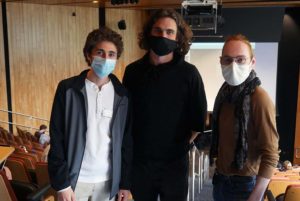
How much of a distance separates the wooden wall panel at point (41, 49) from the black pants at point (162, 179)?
6549mm

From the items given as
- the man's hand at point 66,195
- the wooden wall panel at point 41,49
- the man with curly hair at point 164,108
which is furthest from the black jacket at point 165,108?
the wooden wall panel at point 41,49

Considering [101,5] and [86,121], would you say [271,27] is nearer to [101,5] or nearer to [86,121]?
[101,5]

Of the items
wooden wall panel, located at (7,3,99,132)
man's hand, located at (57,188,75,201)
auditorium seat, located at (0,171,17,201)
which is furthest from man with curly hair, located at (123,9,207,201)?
wooden wall panel, located at (7,3,99,132)

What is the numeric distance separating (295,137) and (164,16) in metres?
8.02

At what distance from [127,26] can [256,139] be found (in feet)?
27.0

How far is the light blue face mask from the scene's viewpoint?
196 cm

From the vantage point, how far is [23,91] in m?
8.23

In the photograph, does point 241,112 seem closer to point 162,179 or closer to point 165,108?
point 165,108

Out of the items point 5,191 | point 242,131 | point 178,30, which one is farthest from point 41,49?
point 242,131

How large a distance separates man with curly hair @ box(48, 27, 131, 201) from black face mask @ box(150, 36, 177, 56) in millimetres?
238

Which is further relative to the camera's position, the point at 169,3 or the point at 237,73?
the point at 169,3

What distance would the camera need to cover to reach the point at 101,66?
1.96 m

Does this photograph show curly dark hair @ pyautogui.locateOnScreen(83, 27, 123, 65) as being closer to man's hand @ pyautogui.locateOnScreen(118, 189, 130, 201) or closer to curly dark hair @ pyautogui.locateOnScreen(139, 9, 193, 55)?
curly dark hair @ pyautogui.locateOnScreen(139, 9, 193, 55)

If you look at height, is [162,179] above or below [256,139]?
below
